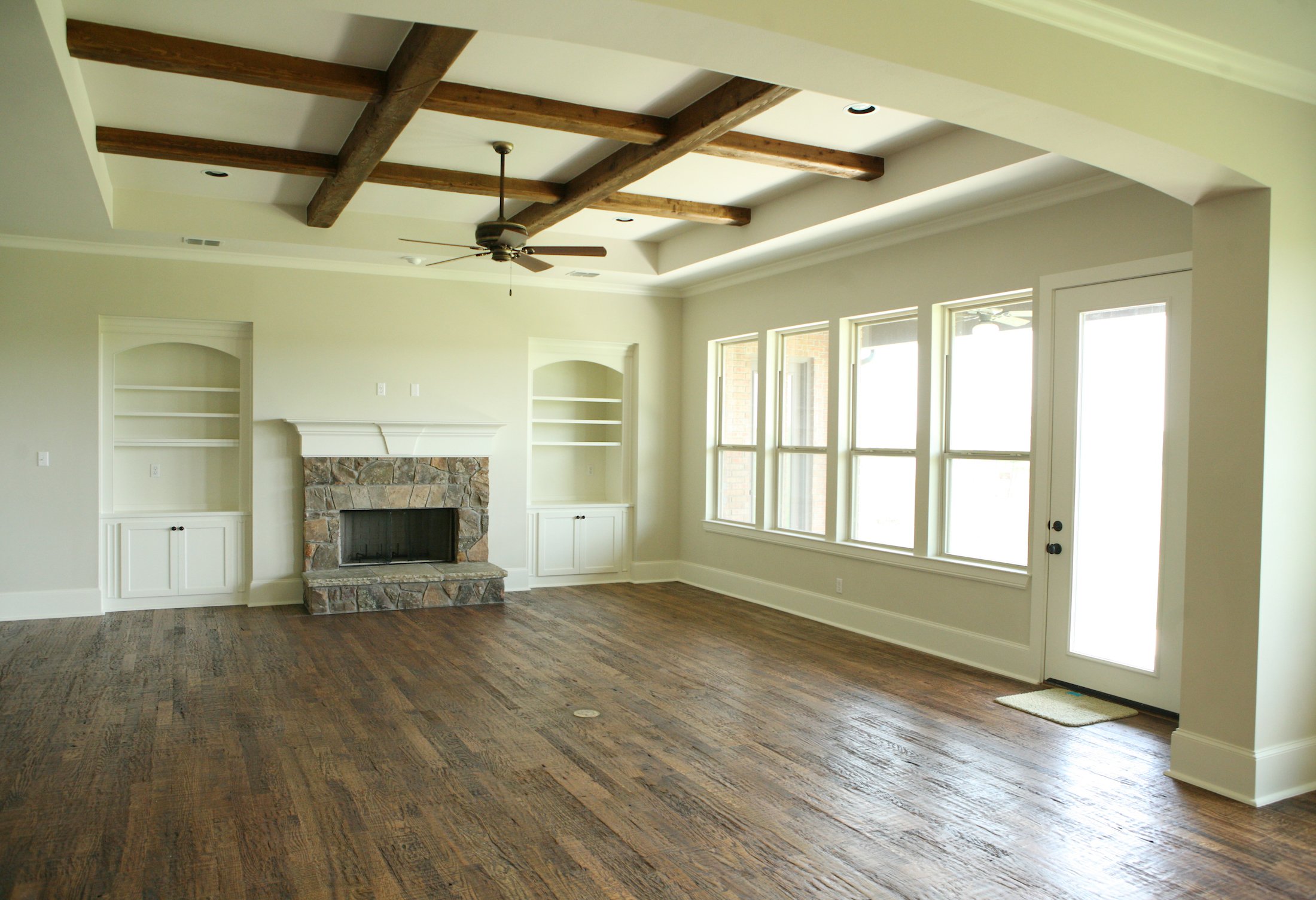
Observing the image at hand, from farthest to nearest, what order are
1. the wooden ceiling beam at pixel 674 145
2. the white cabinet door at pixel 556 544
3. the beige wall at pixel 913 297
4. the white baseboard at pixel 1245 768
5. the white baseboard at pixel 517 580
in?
the white cabinet door at pixel 556 544, the white baseboard at pixel 517 580, the beige wall at pixel 913 297, the wooden ceiling beam at pixel 674 145, the white baseboard at pixel 1245 768

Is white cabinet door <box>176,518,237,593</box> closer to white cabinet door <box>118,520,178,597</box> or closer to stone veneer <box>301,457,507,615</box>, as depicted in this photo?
white cabinet door <box>118,520,178,597</box>

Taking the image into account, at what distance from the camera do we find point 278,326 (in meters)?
7.37

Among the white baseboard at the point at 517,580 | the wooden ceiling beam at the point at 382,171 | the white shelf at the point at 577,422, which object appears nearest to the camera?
the wooden ceiling beam at the point at 382,171

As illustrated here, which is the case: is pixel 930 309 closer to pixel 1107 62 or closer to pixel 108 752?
pixel 1107 62

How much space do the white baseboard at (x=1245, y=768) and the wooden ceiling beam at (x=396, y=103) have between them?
4.06 m

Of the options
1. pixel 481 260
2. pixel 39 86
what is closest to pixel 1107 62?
pixel 39 86

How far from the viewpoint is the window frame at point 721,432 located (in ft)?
25.6

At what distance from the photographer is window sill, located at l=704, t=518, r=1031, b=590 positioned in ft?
17.7

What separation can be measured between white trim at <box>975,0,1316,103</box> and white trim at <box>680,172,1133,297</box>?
3.67 ft

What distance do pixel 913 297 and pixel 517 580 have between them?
436cm

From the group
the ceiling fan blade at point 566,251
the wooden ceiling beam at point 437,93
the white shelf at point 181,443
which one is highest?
the wooden ceiling beam at point 437,93

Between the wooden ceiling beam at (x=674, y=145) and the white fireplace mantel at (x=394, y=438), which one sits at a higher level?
the wooden ceiling beam at (x=674, y=145)

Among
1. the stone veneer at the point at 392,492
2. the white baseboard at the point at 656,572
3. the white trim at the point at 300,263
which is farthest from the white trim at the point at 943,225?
the stone veneer at the point at 392,492

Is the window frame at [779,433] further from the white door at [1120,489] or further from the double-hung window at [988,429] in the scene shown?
the white door at [1120,489]
